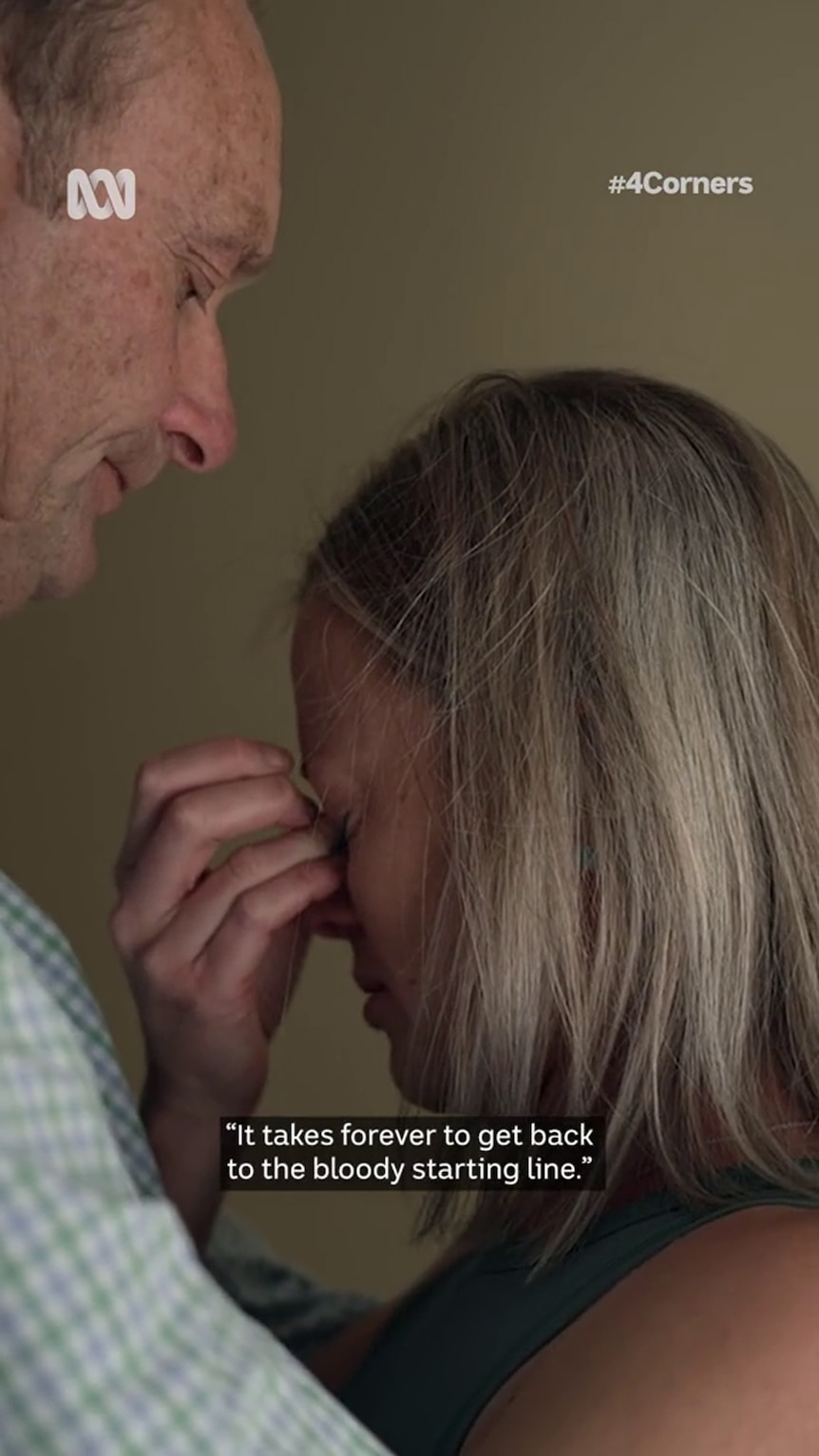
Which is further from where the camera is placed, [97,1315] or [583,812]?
[583,812]

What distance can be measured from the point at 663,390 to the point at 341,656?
0.71 ft

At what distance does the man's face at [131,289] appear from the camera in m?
0.76

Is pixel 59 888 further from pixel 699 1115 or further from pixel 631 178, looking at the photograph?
pixel 699 1115

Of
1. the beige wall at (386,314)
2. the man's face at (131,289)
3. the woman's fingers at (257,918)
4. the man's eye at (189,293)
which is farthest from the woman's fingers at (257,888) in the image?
the beige wall at (386,314)

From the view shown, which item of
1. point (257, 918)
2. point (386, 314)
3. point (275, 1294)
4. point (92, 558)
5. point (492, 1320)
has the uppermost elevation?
point (386, 314)

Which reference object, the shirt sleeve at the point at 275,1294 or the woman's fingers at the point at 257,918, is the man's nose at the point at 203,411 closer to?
the woman's fingers at the point at 257,918

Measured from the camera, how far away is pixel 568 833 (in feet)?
2.60

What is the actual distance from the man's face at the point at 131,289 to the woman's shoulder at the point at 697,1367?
17.9 inches

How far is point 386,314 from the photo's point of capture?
4.88 feet

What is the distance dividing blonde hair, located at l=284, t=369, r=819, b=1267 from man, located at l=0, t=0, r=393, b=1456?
0.14 metres

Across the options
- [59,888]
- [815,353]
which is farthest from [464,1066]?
[59,888]

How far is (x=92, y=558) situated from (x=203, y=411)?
10 centimetres

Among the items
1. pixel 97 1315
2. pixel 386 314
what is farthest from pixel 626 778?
pixel 386 314

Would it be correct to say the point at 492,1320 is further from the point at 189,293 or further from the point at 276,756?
the point at 189,293
